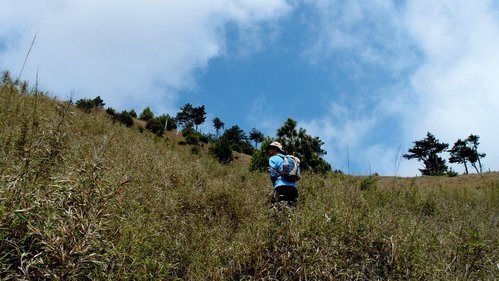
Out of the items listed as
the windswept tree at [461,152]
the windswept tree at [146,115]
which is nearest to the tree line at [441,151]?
the windswept tree at [461,152]

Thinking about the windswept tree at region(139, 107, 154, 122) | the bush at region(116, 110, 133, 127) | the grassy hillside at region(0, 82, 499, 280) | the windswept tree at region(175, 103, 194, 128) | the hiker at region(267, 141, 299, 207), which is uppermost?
the windswept tree at region(175, 103, 194, 128)

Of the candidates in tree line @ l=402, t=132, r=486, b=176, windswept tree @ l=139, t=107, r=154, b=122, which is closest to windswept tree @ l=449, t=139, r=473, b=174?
tree line @ l=402, t=132, r=486, b=176

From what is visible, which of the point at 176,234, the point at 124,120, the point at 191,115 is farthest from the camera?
the point at 191,115

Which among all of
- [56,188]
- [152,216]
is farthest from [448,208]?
[56,188]

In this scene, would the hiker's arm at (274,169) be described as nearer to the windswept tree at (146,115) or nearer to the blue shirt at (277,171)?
the blue shirt at (277,171)

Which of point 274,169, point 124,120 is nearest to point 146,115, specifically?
point 124,120

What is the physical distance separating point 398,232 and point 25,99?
761cm

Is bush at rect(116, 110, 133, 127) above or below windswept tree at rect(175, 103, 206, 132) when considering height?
below

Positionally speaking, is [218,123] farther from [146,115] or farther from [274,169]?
[274,169]

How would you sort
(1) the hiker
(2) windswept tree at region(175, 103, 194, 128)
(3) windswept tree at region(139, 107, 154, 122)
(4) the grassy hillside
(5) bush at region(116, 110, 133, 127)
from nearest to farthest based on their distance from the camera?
1. (4) the grassy hillside
2. (1) the hiker
3. (5) bush at region(116, 110, 133, 127)
4. (3) windswept tree at region(139, 107, 154, 122)
5. (2) windswept tree at region(175, 103, 194, 128)

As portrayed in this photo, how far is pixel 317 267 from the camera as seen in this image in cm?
388

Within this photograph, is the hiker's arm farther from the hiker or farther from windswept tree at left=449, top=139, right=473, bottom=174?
windswept tree at left=449, top=139, right=473, bottom=174

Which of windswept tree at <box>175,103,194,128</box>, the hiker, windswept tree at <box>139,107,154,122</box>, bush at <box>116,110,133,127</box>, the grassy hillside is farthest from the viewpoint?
windswept tree at <box>175,103,194,128</box>

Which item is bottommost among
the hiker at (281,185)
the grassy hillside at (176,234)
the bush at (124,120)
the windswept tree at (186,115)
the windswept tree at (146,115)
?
the grassy hillside at (176,234)
